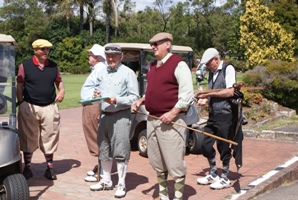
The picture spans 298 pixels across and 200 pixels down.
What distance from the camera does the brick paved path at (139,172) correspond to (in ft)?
20.3

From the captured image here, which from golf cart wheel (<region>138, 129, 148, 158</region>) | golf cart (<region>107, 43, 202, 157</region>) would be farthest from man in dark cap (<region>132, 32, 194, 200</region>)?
golf cart wheel (<region>138, 129, 148, 158</region>)

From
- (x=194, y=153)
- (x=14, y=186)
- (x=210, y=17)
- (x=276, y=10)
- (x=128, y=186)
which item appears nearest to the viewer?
(x=14, y=186)

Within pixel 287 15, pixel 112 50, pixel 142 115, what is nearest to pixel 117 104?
pixel 112 50

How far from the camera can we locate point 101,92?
19.6 feet

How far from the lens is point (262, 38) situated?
24234 mm

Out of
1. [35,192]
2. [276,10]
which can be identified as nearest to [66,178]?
[35,192]

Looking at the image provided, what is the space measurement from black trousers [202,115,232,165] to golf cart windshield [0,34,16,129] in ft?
7.79

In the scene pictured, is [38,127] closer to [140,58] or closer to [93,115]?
[93,115]

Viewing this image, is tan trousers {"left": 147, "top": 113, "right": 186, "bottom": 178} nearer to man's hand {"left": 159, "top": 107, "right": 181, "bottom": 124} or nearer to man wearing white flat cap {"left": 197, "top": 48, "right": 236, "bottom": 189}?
man's hand {"left": 159, "top": 107, "right": 181, "bottom": 124}

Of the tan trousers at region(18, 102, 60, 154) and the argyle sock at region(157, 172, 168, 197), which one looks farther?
the tan trousers at region(18, 102, 60, 154)

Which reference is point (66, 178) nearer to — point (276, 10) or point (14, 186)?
point (14, 186)

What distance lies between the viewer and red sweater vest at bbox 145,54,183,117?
532 cm

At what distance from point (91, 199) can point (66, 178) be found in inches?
43.6

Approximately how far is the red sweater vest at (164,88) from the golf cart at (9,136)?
1.49 metres
